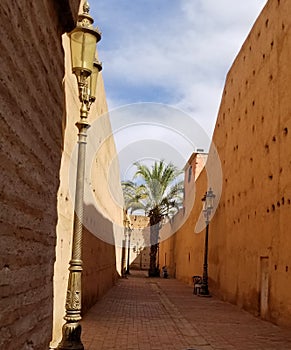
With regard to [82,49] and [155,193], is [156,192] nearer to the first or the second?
[155,193]

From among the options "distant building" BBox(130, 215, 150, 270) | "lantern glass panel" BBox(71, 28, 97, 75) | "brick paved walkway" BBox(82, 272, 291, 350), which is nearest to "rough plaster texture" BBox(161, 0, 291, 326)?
"brick paved walkway" BBox(82, 272, 291, 350)

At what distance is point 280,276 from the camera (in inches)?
407

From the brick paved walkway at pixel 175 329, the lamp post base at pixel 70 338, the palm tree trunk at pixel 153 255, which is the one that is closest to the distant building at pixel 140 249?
the palm tree trunk at pixel 153 255

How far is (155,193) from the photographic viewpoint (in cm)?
3027

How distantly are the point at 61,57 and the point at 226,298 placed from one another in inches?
495

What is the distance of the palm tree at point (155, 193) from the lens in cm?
2983

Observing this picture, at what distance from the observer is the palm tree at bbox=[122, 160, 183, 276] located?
29.8 metres

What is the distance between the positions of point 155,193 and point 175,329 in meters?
20.9

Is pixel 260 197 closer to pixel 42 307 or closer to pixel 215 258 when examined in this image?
pixel 215 258

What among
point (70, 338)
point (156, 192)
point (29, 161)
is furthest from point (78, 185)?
point (156, 192)

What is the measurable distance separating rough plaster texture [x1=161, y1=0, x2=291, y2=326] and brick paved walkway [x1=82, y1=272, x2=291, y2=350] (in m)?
0.79

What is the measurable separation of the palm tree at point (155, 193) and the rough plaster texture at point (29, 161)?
2543cm

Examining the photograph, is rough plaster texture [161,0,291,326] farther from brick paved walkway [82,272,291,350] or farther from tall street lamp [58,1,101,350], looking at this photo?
tall street lamp [58,1,101,350]

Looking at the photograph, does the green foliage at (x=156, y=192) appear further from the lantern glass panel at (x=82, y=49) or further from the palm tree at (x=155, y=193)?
the lantern glass panel at (x=82, y=49)
